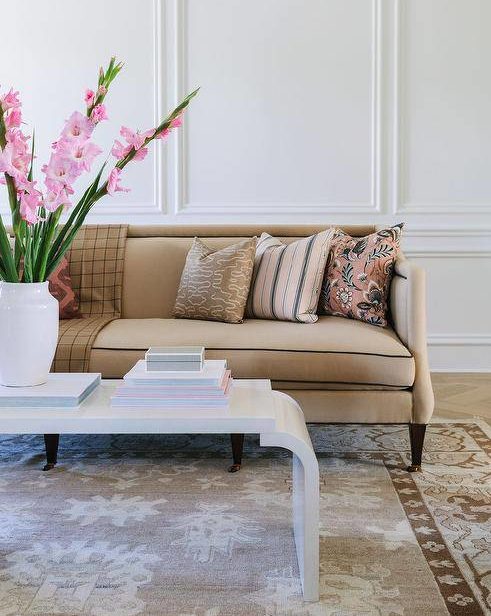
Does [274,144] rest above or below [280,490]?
above

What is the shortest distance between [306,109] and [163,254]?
1.46 metres

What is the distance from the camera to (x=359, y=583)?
4.83ft

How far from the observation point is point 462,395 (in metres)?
3.34

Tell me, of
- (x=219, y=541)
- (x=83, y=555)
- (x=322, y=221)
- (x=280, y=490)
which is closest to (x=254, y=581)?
(x=219, y=541)

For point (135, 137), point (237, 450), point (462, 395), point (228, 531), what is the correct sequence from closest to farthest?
point (135, 137), point (228, 531), point (237, 450), point (462, 395)

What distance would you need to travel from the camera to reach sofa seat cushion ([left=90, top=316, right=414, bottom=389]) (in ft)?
7.27

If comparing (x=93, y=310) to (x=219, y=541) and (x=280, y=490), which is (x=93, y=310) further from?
(x=219, y=541)

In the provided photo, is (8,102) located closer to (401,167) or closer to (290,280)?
(290,280)

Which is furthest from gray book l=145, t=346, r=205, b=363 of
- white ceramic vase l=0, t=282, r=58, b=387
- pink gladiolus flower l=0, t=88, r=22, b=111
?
pink gladiolus flower l=0, t=88, r=22, b=111

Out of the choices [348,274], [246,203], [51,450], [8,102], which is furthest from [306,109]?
[8,102]

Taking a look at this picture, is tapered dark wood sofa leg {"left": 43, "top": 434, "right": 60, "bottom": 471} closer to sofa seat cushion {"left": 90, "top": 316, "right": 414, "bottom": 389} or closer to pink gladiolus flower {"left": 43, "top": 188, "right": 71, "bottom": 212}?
sofa seat cushion {"left": 90, "top": 316, "right": 414, "bottom": 389}

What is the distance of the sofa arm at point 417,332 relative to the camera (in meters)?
2.21

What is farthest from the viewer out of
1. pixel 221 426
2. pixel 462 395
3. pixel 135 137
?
pixel 462 395

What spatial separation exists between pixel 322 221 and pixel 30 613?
114 inches
